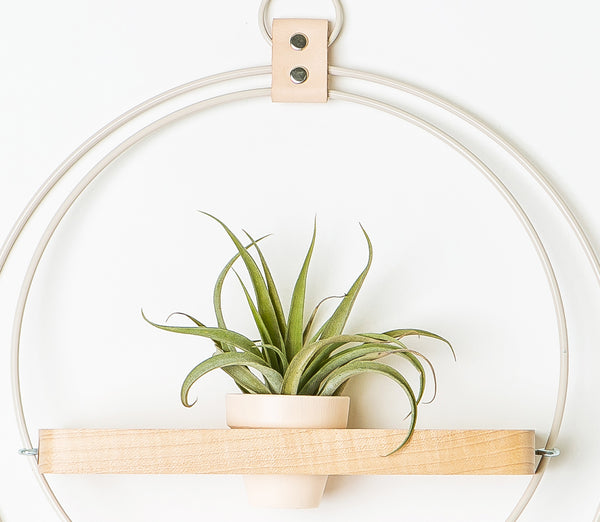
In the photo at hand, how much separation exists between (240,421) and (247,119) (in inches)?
11.4

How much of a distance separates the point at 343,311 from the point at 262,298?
0.07 meters

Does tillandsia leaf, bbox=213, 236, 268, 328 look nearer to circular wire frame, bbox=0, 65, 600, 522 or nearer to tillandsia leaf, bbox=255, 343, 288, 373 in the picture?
tillandsia leaf, bbox=255, 343, 288, 373

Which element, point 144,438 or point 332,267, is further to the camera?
point 332,267

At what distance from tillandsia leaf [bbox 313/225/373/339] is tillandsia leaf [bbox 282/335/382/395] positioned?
3cm

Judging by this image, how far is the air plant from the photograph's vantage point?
0.68m


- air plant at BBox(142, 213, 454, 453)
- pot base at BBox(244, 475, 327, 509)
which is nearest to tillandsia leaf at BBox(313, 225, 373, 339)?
air plant at BBox(142, 213, 454, 453)

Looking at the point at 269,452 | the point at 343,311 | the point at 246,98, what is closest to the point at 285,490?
the point at 269,452

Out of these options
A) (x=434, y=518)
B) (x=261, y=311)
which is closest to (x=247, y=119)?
(x=261, y=311)

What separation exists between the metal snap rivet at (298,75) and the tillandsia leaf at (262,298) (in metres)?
0.16

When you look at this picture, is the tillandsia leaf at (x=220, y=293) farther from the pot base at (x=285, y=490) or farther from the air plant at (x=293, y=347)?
the pot base at (x=285, y=490)

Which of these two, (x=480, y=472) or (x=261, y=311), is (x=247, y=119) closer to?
(x=261, y=311)

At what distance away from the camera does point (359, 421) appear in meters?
0.78

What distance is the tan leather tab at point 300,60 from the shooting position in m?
0.79

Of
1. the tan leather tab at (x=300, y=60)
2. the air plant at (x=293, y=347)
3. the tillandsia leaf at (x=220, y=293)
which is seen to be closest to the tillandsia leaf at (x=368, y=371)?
the air plant at (x=293, y=347)
